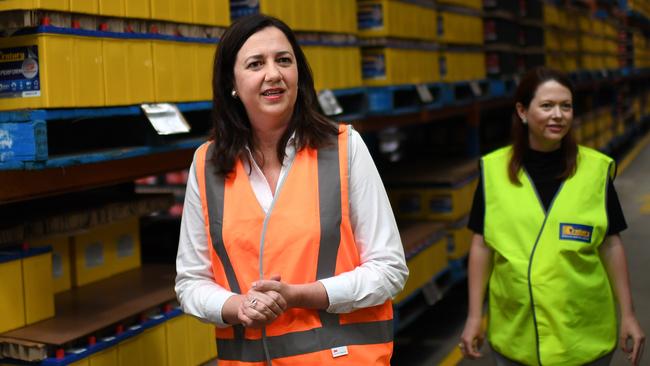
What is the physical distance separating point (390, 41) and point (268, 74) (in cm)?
367

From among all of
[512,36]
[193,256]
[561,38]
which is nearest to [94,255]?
[193,256]

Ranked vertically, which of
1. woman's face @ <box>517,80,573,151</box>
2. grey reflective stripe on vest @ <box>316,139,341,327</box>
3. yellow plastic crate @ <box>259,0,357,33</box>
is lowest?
grey reflective stripe on vest @ <box>316,139,341,327</box>

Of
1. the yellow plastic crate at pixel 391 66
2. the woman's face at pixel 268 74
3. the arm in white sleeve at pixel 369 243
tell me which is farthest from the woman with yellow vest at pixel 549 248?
→ the yellow plastic crate at pixel 391 66

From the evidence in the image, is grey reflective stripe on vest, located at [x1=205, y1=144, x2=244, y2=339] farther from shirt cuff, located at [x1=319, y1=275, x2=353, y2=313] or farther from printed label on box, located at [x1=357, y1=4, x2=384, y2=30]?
printed label on box, located at [x1=357, y1=4, x2=384, y2=30]

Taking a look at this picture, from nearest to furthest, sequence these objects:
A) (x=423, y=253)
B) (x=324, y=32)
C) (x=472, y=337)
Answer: (x=472, y=337) → (x=324, y=32) → (x=423, y=253)

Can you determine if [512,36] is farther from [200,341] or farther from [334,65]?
[200,341]

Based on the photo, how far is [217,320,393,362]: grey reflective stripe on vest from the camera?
2035 millimetres

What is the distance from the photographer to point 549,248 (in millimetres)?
3076

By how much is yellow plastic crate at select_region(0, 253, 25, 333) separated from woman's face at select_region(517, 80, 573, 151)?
6.20ft

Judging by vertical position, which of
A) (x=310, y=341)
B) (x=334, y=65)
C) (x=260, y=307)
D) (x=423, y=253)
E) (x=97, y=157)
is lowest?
(x=423, y=253)

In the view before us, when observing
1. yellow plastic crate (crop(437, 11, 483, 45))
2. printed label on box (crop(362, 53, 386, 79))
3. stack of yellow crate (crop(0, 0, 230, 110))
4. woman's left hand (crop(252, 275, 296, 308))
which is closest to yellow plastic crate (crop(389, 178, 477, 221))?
yellow plastic crate (crop(437, 11, 483, 45))

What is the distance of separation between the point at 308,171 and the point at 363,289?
309 mm

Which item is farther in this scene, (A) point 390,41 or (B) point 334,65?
(A) point 390,41

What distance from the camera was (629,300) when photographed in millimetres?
3205
